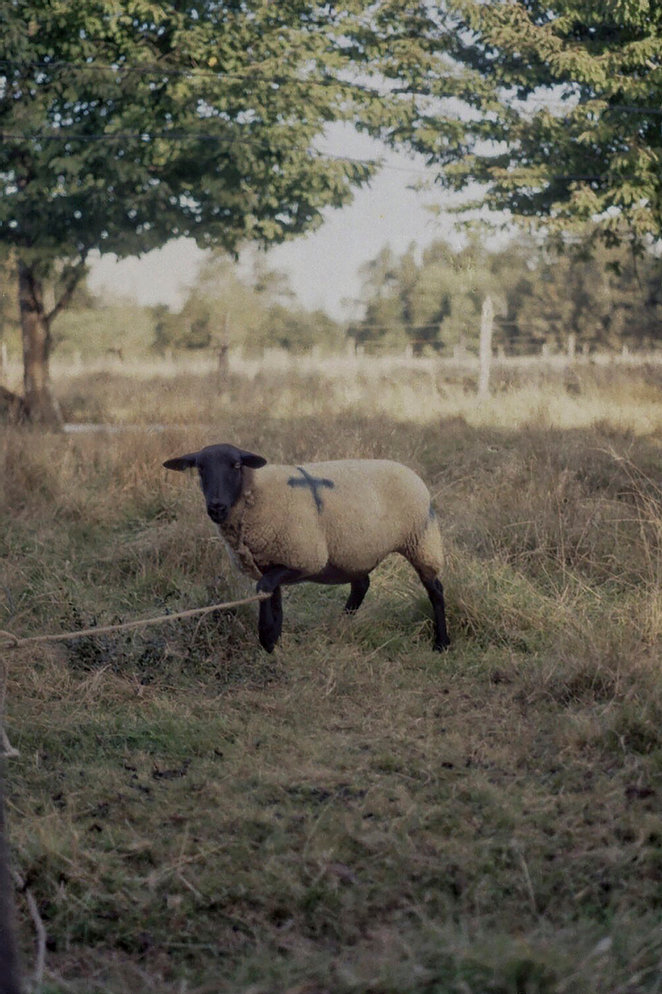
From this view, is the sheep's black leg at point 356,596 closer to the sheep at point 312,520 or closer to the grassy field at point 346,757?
the grassy field at point 346,757

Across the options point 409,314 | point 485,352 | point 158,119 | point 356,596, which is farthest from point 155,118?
point 409,314

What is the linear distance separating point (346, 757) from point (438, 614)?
185 centimetres

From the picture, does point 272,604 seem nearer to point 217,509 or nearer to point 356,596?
point 217,509

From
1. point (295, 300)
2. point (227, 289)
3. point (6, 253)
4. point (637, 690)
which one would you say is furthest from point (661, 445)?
point (295, 300)

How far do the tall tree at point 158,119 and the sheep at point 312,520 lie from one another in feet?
34.9

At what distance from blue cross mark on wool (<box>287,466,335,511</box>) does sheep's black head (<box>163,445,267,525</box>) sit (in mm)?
322

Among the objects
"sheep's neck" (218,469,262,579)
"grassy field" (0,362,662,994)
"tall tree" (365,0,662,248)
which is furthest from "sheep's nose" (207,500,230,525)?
"tall tree" (365,0,662,248)

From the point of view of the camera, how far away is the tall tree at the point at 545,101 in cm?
1418

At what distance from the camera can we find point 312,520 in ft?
19.4

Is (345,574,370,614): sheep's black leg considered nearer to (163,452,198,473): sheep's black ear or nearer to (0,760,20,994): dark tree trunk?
(163,452,198,473): sheep's black ear

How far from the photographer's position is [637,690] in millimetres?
4980

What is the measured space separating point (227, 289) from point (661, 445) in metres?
25.9

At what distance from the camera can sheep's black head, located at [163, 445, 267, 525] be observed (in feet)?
18.2

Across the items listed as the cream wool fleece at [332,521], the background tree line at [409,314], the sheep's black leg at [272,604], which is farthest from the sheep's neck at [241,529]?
the background tree line at [409,314]
